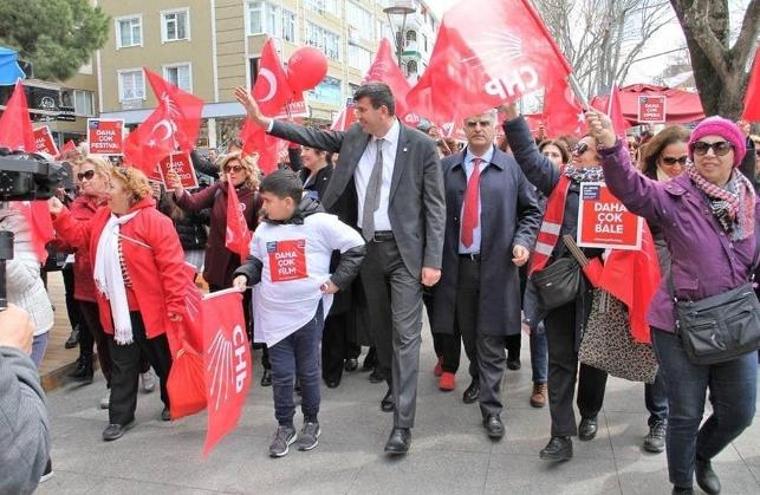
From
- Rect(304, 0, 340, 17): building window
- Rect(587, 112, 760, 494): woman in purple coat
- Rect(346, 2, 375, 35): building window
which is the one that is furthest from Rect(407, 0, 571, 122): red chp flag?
Rect(346, 2, 375, 35): building window

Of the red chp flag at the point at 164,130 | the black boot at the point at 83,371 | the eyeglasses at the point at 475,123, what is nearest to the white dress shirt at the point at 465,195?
the eyeglasses at the point at 475,123

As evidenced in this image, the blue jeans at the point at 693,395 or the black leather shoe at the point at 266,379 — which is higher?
the blue jeans at the point at 693,395

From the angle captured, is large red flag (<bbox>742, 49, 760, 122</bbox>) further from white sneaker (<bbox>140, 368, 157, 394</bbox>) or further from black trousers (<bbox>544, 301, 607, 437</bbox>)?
white sneaker (<bbox>140, 368, 157, 394</bbox>)

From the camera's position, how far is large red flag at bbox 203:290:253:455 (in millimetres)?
3436

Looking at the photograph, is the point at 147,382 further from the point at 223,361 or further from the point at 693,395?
the point at 693,395

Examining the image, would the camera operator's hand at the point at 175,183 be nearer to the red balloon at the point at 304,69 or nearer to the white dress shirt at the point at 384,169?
the red balloon at the point at 304,69

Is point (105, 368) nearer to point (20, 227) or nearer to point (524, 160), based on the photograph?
point (20, 227)

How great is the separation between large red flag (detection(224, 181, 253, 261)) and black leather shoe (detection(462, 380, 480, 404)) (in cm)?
193

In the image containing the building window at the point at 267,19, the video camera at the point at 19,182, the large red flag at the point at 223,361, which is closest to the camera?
the video camera at the point at 19,182

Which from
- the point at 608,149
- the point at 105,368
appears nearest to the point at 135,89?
the point at 105,368

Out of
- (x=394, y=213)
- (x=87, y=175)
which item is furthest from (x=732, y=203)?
(x=87, y=175)

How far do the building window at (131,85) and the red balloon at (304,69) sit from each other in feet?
111

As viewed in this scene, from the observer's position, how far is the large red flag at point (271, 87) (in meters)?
6.52

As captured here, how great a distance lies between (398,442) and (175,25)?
123ft
